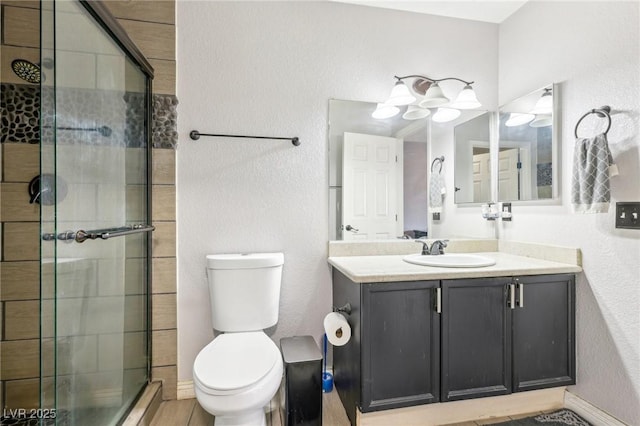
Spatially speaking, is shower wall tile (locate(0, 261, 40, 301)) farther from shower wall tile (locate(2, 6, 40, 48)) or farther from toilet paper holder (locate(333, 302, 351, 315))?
toilet paper holder (locate(333, 302, 351, 315))

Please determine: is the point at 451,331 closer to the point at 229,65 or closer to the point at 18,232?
the point at 229,65

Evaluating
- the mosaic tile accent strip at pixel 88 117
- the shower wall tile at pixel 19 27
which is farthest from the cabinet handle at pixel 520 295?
the shower wall tile at pixel 19 27

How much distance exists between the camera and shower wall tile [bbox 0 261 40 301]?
1.48 m

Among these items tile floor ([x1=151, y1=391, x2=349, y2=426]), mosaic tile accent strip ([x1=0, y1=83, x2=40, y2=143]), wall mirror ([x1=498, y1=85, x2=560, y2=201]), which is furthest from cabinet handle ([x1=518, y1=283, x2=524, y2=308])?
mosaic tile accent strip ([x1=0, y1=83, x2=40, y2=143])

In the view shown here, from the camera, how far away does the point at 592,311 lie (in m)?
1.61

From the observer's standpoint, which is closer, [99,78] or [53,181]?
[53,181]

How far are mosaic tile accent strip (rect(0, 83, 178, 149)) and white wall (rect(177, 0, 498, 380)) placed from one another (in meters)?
0.11

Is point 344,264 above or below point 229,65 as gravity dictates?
below

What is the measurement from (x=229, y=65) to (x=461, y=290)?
1826 millimetres

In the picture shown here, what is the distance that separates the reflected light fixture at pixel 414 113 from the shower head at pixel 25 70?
2024 millimetres

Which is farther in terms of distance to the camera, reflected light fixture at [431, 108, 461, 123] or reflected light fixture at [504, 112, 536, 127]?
reflected light fixture at [431, 108, 461, 123]

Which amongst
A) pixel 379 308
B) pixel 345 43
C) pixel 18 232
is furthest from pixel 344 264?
pixel 18 232

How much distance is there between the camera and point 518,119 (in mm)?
2045

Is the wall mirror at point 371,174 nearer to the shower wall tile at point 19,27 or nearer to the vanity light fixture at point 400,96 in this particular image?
the vanity light fixture at point 400,96
